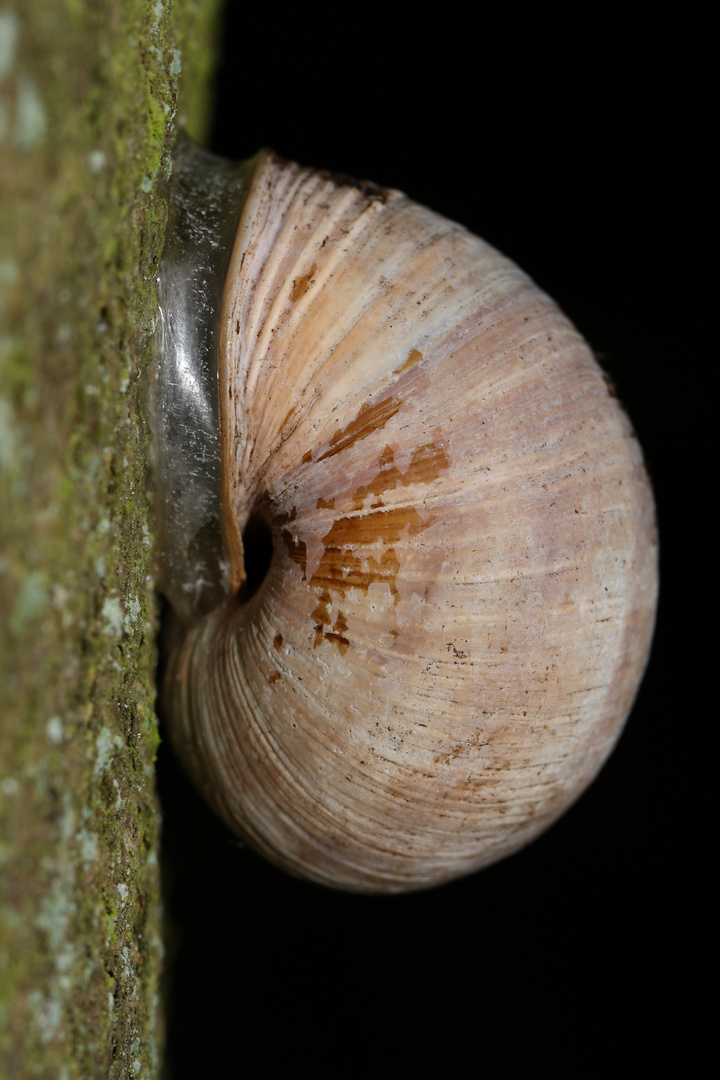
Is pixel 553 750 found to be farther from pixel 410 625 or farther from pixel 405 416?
pixel 405 416

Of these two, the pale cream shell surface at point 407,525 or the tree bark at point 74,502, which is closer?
the tree bark at point 74,502

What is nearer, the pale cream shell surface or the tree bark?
the tree bark

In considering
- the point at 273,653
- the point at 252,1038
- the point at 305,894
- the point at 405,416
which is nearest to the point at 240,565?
the point at 273,653

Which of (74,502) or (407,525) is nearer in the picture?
(74,502)
